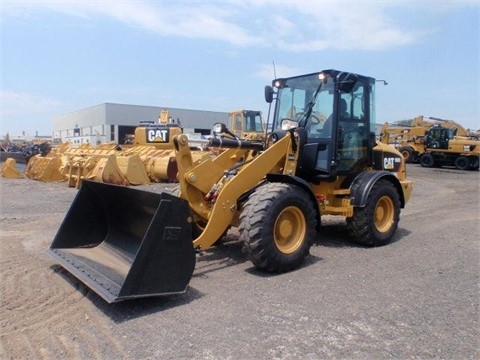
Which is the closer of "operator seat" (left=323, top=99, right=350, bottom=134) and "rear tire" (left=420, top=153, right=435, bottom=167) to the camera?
"operator seat" (left=323, top=99, right=350, bottom=134)

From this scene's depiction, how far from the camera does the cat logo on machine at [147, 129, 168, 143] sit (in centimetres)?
1761

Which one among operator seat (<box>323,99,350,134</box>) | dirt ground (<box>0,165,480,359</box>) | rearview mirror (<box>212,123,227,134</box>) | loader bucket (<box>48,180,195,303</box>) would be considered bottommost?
dirt ground (<box>0,165,480,359</box>)

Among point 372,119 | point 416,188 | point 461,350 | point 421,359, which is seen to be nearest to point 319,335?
point 421,359

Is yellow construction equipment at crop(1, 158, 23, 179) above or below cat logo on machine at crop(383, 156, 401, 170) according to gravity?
below

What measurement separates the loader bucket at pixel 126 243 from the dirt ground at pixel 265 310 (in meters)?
0.19

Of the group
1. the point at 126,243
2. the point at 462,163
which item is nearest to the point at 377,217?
the point at 126,243

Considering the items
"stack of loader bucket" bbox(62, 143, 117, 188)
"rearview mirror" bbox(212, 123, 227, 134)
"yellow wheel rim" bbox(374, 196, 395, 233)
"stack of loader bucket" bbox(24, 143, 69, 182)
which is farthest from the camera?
"stack of loader bucket" bbox(24, 143, 69, 182)

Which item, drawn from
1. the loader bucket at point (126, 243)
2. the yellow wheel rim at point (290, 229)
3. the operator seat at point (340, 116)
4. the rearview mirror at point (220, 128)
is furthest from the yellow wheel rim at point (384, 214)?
the loader bucket at point (126, 243)

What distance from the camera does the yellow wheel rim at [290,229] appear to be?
510cm

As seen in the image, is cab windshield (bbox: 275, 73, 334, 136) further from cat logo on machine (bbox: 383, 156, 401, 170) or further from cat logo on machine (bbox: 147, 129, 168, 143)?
cat logo on machine (bbox: 147, 129, 168, 143)

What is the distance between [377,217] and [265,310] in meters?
3.31

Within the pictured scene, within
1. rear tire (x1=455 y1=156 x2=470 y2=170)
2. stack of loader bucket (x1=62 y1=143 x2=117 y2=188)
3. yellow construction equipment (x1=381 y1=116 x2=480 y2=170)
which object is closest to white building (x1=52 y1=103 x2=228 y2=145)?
A: yellow construction equipment (x1=381 y1=116 x2=480 y2=170)

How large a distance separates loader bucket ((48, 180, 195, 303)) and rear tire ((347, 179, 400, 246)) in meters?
2.98

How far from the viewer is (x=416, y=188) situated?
1520 cm
